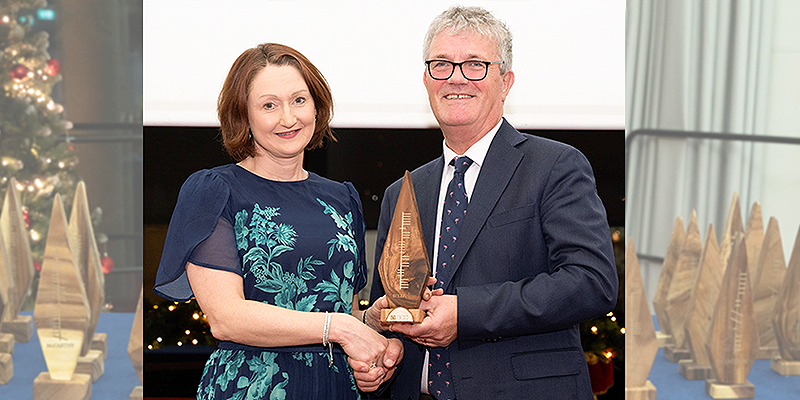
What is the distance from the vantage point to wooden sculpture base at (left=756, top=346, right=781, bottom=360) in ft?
11.7

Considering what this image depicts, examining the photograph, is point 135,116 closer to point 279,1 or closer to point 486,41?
point 279,1

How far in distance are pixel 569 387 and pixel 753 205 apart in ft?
8.44

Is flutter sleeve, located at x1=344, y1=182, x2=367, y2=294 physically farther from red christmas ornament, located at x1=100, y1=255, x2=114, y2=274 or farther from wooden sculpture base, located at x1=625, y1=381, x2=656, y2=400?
wooden sculpture base, located at x1=625, y1=381, x2=656, y2=400

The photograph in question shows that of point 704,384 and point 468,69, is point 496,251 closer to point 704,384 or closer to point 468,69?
point 468,69

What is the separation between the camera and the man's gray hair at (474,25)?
5.93ft

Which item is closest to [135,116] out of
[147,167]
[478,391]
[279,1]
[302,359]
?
[147,167]

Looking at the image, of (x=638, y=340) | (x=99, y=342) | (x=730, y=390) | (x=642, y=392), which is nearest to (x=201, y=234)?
(x=99, y=342)

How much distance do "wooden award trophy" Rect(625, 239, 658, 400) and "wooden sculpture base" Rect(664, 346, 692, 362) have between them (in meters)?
0.07

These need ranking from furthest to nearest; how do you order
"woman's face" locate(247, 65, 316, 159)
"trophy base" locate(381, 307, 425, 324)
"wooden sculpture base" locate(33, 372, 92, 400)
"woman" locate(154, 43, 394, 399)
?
"wooden sculpture base" locate(33, 372, 92, 400)
"woman's face" locate(247, 65, 316, 159)
"woman" locate(154, 43, 394, 399)
"trophy base" locate(381, 307, 425, 324)

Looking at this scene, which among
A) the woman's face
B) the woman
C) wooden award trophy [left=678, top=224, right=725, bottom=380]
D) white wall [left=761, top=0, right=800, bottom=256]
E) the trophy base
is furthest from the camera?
white wall [left=761, top=0, right=800, bottom=256]

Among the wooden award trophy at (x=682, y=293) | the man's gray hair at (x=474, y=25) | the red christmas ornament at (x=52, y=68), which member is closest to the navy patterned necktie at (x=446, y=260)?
the man's gray hair at (x=474, y=25)

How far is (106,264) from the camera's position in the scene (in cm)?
349

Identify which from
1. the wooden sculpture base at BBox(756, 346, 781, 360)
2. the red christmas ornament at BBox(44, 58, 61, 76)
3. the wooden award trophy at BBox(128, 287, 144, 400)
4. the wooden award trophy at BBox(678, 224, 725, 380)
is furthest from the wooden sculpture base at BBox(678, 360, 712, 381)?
the red christmas ornament at BBox(44, 58, 61, 76)

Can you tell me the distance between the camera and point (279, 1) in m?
3.58
